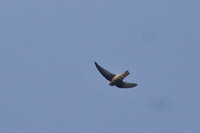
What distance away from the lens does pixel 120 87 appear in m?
111

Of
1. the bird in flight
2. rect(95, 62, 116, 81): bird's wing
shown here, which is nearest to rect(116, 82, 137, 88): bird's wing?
the bird in flight

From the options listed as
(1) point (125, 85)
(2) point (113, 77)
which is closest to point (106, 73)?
(2) point (113, 77)

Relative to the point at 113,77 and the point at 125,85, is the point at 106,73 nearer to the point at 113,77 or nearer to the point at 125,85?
the point at 113,77

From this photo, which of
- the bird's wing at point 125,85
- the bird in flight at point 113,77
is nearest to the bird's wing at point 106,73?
the bird in flight at point 113,77

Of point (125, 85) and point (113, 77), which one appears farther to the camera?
point (125, 85)

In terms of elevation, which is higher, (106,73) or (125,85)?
(106,73)

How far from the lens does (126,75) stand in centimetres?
10769

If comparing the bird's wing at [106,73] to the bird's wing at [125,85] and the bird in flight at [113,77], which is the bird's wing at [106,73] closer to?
the bird in flight at [113,77]

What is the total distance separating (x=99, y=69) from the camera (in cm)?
11025

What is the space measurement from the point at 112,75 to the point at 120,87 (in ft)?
9.70

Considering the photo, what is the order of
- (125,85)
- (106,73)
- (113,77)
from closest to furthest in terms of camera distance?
(113,77)
(106,73)
(125,85)

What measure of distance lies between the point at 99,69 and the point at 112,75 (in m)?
2.43

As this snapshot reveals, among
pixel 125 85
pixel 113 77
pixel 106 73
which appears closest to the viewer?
pixel 113 77

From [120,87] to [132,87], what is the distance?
2109 millimetres
